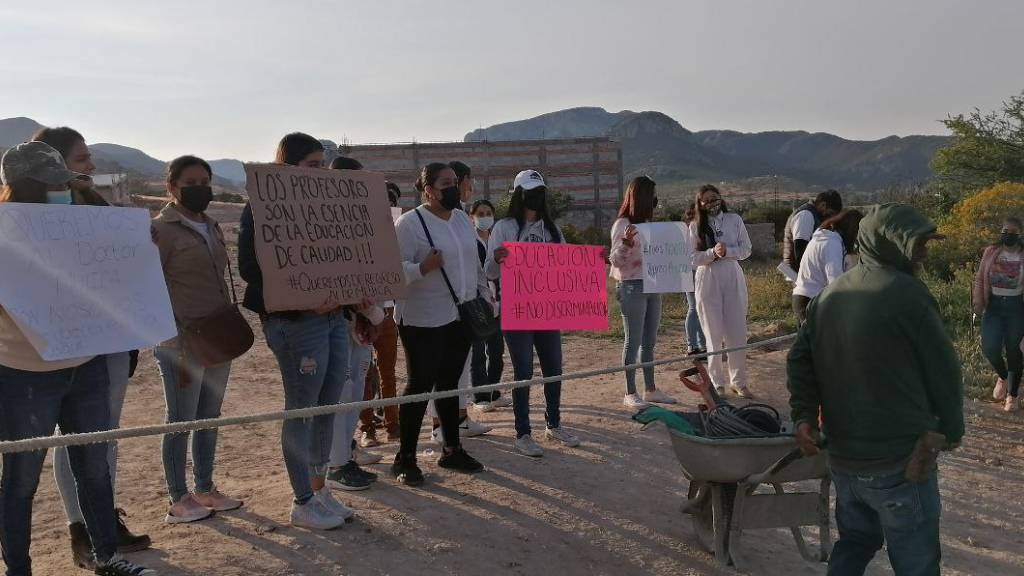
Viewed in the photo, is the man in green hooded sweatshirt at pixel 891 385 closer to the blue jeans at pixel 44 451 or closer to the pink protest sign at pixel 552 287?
the pink protest sign at pixel 552 287

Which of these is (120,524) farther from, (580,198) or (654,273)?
(580,198)

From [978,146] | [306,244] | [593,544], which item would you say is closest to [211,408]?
[306,244]

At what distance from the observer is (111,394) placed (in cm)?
377

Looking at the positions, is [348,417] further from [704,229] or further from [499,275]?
[704,229]

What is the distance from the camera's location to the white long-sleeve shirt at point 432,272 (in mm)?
4824

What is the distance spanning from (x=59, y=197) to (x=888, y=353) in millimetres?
3614

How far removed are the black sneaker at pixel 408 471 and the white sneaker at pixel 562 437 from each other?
1398mm

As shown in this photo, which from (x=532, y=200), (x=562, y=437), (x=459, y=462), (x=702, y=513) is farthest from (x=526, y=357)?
(x=702, y=513)

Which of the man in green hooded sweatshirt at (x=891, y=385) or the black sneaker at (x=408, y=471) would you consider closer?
the man in green hooded sweatshirt at (x=891, y=385)

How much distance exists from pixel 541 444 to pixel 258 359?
255 inches

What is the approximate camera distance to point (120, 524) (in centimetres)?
400

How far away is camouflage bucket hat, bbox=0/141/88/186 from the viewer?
10.7 ft

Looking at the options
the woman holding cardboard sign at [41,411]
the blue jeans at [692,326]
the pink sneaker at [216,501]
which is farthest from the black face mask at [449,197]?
the blue jeans at [692,326]

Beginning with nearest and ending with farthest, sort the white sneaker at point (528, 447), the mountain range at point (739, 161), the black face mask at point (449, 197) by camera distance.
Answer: the black face mask at point (449, 197) → the white sneaker at point (528, 447) → the mountain range at point (739, 161)
